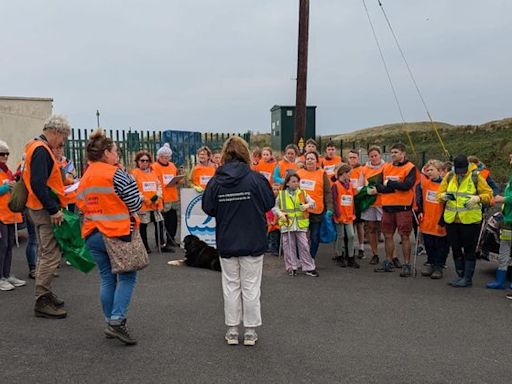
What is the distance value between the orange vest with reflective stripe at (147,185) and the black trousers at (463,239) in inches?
190

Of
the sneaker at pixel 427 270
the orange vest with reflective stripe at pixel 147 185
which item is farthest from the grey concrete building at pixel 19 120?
the sneaker at pixel 427 270

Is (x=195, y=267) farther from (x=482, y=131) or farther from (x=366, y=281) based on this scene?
(x=482, y=131)

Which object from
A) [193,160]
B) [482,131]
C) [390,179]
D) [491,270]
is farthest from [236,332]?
[482,131]

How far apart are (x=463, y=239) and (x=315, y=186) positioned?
7.36 ft

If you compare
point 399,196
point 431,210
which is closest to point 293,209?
point 399,196

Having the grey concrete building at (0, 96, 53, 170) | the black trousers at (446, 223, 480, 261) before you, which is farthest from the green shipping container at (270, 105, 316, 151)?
the black trousers at (446, 223, 480, 261)

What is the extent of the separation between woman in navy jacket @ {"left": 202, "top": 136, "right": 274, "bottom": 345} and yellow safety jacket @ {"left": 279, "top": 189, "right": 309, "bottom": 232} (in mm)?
2791

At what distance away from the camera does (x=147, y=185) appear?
9.12 metres

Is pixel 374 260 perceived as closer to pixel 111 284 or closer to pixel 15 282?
pixel 111 284

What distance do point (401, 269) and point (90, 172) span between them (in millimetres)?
5260

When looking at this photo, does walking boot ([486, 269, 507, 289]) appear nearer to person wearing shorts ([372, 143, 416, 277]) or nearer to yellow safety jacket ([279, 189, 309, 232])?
person wearing shorts ([372, 143, 416, 277])

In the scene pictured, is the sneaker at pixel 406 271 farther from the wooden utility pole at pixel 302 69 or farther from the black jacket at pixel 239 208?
the wooden utility pole at pixel 302 69

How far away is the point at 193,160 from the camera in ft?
55.8

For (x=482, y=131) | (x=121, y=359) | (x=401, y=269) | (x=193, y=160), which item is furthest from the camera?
(x=482, y=131)
